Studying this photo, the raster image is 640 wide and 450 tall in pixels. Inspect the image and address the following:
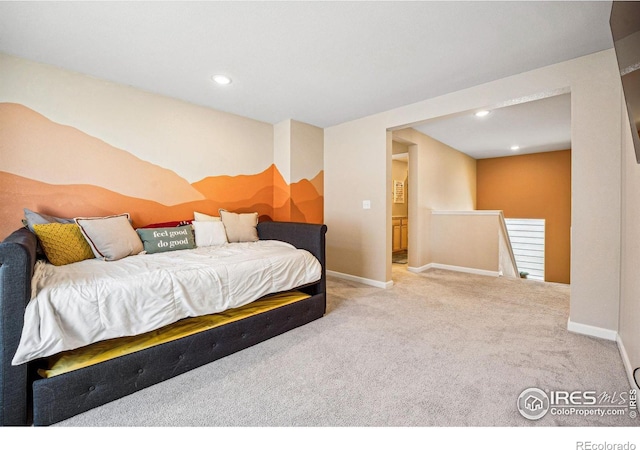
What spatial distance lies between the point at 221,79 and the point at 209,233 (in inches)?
60.7

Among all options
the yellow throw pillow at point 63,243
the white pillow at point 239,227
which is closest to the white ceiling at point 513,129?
the white pillow at point 239,227

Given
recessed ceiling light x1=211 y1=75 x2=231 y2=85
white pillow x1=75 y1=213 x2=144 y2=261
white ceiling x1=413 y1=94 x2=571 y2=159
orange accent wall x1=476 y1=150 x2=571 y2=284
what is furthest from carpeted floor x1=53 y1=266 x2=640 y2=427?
orange accent wall x1=476 y1=150 x2=571 y2=284

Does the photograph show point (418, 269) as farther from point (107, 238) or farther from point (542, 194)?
point (107, 238)

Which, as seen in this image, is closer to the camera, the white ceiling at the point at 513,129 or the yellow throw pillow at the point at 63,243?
the yellow throw pillow at the point at 63,243

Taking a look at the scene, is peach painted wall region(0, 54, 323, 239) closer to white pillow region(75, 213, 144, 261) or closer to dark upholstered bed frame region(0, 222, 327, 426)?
white pillow region(75, 213, 144, 261)

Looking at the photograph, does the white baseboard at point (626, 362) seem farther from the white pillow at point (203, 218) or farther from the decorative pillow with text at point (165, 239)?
the white pillow at point (203, 218)

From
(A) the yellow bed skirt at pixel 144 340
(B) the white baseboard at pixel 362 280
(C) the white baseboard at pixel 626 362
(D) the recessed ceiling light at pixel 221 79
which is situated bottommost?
(C) the white baseboard at pixel 626 362

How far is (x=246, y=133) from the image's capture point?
148 inches

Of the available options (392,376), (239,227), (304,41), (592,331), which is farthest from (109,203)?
(592,331)

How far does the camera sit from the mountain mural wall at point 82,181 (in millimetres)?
→ 2225

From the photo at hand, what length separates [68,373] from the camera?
Answer: 1354 millimetres

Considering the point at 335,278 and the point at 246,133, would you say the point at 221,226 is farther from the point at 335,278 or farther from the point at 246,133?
the point at 335,278

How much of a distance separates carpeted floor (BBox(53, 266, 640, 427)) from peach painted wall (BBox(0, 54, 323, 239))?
1909mm

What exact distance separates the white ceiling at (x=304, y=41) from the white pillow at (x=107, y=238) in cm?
135
